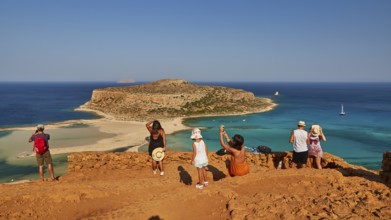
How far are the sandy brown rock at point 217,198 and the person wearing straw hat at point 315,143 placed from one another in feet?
3.43

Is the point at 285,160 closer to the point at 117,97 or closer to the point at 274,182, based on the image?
the point at 274,182

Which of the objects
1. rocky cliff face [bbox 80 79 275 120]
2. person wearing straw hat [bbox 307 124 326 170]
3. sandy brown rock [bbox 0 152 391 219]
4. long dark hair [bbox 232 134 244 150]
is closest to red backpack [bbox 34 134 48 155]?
sandy brown rock [bbox 0 152 391 219]

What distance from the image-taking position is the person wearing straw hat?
10.5m

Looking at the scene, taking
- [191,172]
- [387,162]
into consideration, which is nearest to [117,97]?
[191,172]

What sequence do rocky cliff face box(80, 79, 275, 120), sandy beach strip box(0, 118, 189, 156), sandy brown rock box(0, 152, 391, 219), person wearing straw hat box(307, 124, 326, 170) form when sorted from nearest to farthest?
1. sandy brown rock box(0, 152, 391, 219)
2. person wearing straw hat box(307, 124, 326, 170)
3. sandy beach strip box(0, 118, 189, 156)
4. rocky cliff face box(80, 79, 275, 120)

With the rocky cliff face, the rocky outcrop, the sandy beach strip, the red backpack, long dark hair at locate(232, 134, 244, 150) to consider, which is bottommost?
the sandy beach strip

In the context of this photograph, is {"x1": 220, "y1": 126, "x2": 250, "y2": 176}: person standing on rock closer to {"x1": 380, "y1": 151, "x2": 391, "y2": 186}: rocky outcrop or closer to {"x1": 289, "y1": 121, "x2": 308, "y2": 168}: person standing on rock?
{"x1": 289, "y1": 121, "x2": 308, "y2": 168}: person standing on rock

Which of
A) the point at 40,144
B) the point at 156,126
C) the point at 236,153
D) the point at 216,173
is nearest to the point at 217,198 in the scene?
the point at 236,153

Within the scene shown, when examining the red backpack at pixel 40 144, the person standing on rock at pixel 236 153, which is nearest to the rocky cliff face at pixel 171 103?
the red backpack at pixel 40 144

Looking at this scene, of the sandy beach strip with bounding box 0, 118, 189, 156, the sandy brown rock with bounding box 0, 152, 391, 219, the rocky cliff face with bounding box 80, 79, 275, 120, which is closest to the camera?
the sandy brown rock with bounding box 0, 152, 391, 219

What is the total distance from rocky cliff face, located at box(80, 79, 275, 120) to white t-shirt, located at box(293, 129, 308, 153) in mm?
54670

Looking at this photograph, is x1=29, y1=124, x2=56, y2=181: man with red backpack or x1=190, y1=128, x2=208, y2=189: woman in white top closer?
x1=190, y1=128, x2=208, y2=189: woman in white top

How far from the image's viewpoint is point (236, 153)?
892cm

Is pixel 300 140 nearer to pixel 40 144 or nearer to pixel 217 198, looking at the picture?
pixel 217 198
